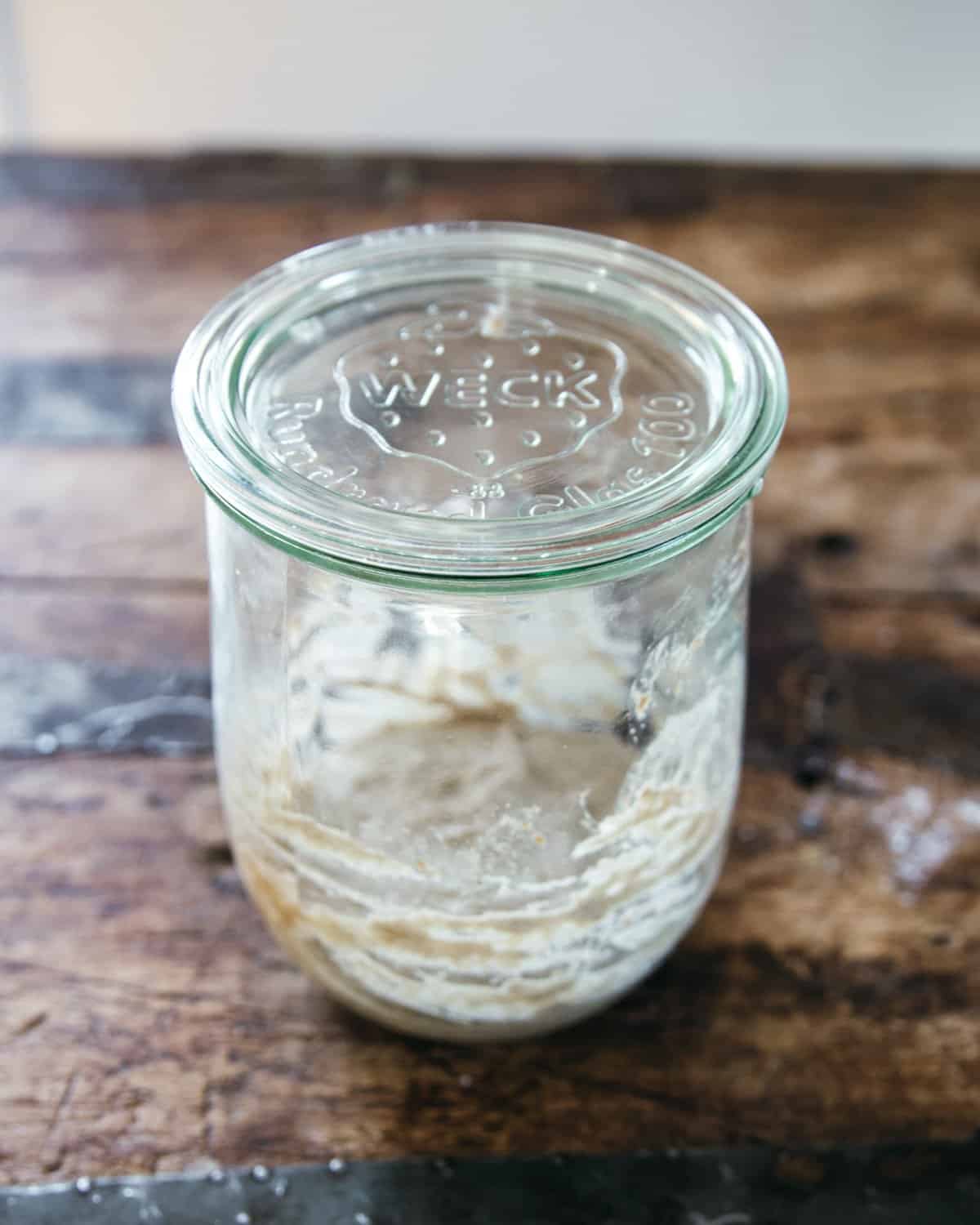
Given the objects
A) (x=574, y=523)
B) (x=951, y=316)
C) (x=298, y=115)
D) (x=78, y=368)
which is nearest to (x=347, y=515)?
(x=574, y=523)

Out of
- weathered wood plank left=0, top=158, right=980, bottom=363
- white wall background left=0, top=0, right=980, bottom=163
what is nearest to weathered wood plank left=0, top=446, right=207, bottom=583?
weathered wood plank left=0, top=158, right=980, bottom=363

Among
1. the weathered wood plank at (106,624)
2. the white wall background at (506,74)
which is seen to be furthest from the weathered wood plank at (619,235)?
the white wall background at (506,74)

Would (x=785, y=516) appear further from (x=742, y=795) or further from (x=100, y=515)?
(x=100, y=515)

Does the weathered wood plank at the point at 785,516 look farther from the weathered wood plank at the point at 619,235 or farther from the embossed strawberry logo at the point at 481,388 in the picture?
the embossed strawberry logo at the point at 481,388

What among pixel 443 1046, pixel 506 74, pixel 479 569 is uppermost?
pixel 479 569

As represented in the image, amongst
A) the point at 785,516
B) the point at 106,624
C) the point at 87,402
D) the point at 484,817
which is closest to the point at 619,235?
the point at 785,516

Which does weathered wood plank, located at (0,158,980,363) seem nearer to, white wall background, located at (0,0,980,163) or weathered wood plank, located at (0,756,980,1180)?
weathered wood plank, located at (0,756,980,1180)

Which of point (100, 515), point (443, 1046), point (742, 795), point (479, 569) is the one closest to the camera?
point (479, 569)
